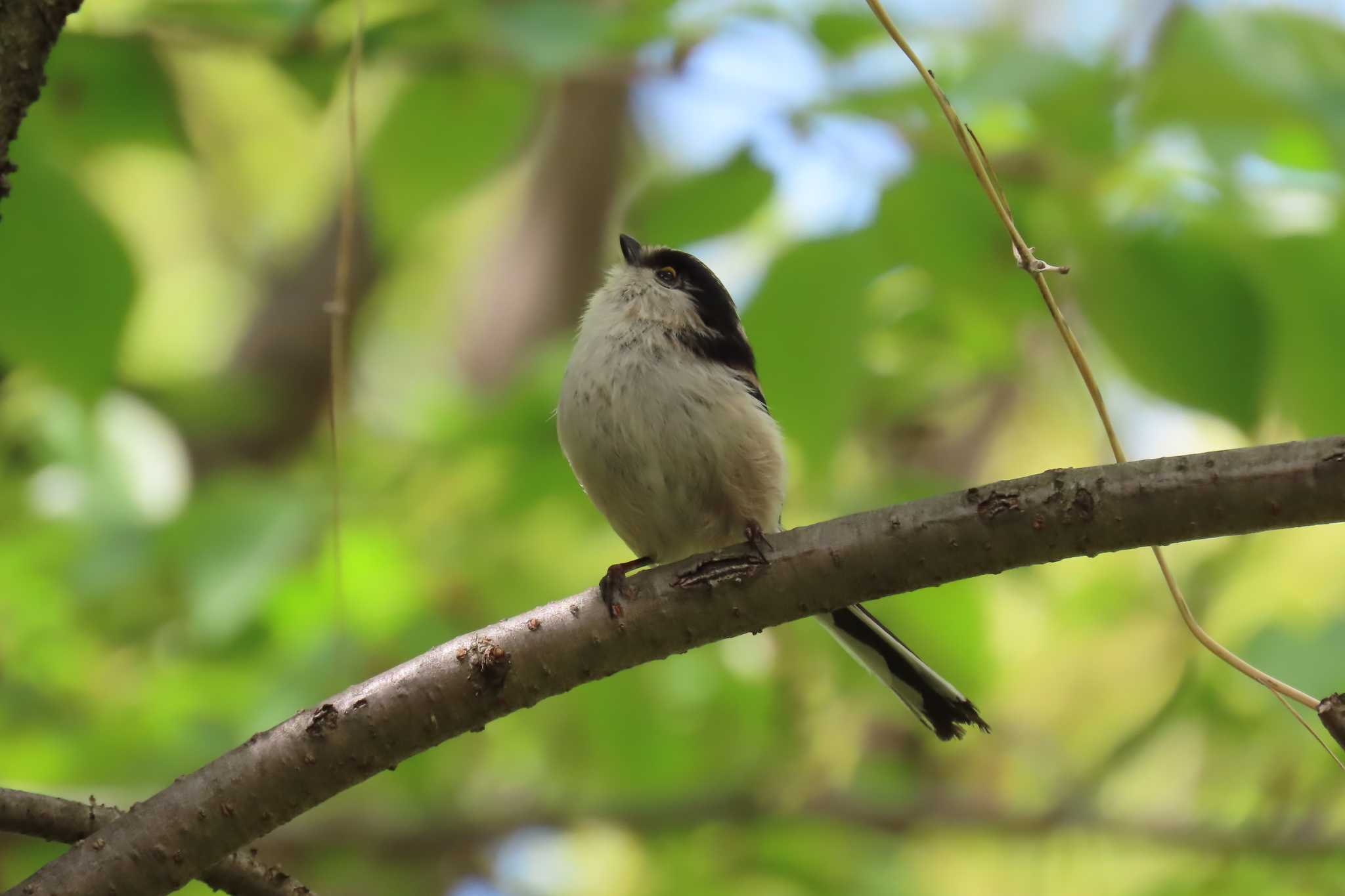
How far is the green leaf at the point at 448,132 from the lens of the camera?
3.52m

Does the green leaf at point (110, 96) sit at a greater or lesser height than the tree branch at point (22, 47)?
greater

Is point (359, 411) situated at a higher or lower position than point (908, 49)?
higher

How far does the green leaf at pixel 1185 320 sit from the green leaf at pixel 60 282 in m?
2.45

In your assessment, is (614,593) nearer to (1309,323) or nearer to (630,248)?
(1309,323)

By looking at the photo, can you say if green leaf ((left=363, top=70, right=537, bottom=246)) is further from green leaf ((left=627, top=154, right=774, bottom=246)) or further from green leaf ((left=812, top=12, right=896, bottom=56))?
green leaf ((left=812, top=12, right=896, bottom=56))

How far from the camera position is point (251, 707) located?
→ 13.6 feet

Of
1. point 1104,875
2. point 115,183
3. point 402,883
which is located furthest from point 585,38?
point 115,183

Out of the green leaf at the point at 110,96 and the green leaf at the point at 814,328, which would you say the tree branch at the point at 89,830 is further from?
the green leaf at the point at 110,96

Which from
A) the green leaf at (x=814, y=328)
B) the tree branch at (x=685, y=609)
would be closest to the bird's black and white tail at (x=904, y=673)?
the green leaf at (x=814, y=328)

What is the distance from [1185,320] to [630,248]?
1.99 metres

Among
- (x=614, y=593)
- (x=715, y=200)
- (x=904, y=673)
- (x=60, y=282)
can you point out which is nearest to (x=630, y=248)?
(x=715, y=200)

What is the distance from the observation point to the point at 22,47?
202cm

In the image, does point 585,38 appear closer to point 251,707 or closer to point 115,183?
point 251,707

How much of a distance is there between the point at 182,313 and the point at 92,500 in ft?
15.5
